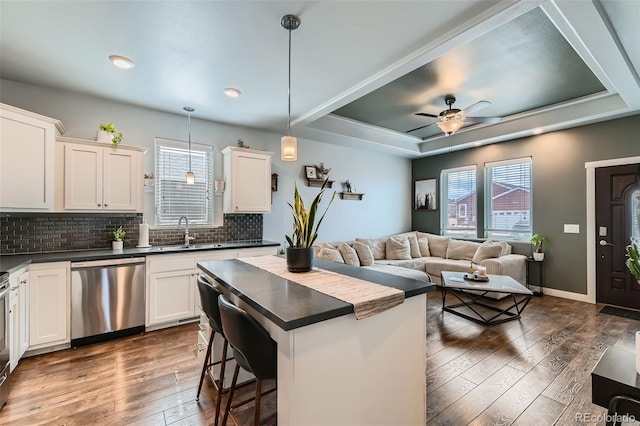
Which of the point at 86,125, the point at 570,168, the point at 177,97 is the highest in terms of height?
the point at 177,97

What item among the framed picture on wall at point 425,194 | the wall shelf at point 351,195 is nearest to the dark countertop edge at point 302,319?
the wall shelf at point 351,195

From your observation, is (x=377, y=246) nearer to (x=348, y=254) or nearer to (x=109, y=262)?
(x=348, y=254)

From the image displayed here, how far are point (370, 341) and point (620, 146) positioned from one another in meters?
5.08

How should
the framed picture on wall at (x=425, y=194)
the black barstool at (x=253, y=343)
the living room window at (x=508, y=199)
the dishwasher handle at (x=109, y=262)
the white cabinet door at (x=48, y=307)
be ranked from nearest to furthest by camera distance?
the black barstool at (x=253, y=343), the white cabinet door at (x=48, y=307), the dishwasher handle at (x=109, y=262), the living room window at (x=508, y=199), the framed picture on wall at (x=425, y=194)

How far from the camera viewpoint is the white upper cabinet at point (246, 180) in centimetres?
415

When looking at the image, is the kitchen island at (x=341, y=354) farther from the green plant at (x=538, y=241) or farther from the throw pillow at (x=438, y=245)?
the throw pillow at (x=438, y=245)

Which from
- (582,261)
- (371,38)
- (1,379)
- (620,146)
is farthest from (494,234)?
(1,379)

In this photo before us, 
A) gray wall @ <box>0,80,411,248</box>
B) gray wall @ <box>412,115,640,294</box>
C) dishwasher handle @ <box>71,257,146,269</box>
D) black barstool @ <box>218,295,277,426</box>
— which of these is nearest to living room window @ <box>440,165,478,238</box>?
gray wall @ <box>412,115,640,294</box>

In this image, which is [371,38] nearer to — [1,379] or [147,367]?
[147,367]

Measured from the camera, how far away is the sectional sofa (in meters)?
4.56

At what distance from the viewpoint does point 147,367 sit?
8.46 feet

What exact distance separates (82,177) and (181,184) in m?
1.16

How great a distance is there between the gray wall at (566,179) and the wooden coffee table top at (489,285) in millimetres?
1602

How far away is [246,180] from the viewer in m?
4.25
